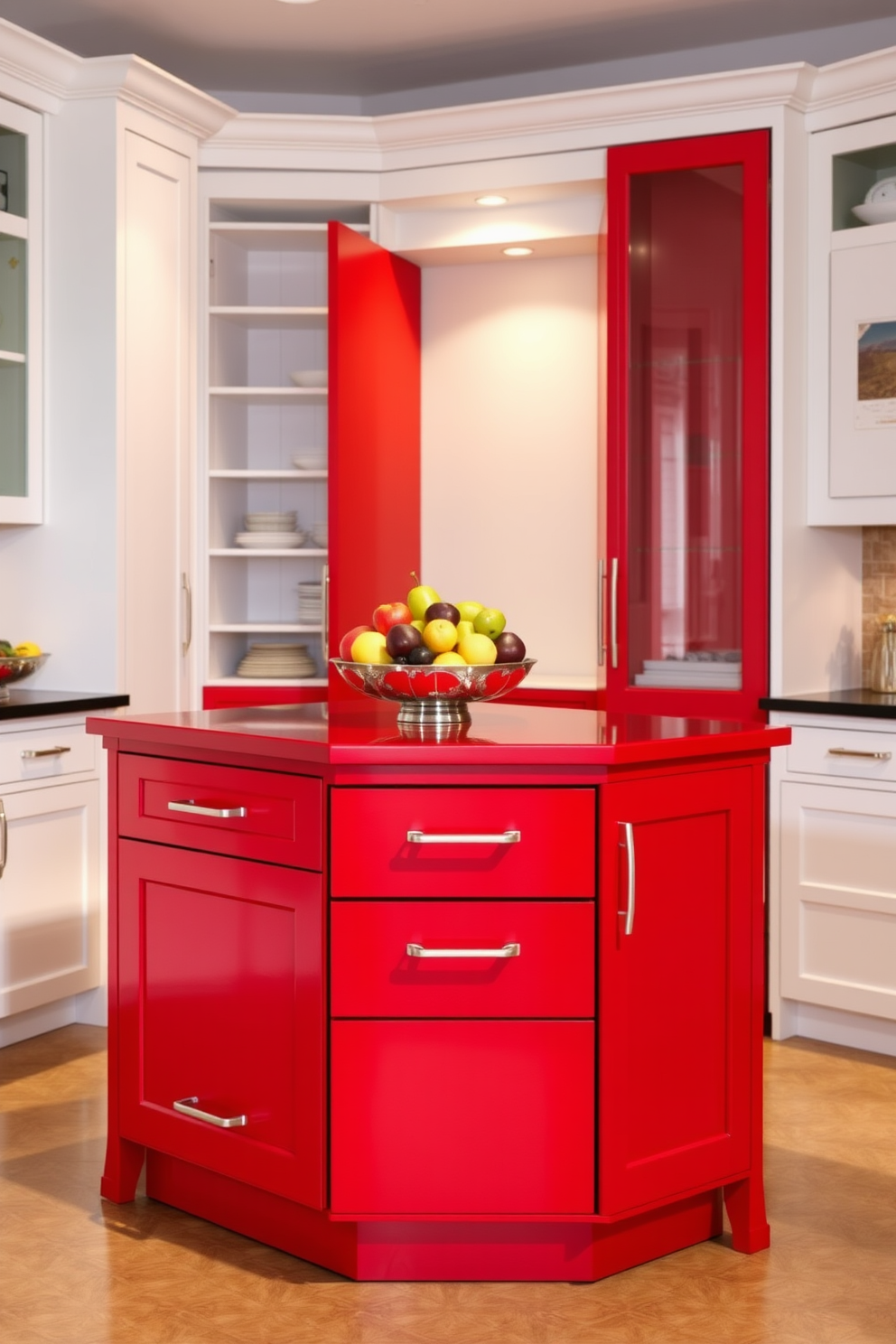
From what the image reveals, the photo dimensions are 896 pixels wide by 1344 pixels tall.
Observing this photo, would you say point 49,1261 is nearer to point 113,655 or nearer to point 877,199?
point 113,655

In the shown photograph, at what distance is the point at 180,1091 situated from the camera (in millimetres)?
2543

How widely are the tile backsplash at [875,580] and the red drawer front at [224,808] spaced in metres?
2.34

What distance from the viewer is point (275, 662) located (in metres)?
4.52

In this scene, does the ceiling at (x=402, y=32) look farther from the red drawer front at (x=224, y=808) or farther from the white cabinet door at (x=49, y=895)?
the red drawer front at (x=224, y=808)

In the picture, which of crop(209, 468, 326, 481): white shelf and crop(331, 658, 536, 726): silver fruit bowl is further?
crop(209, 468, 326, 481): white shelf

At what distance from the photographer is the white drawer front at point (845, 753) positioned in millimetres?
3602

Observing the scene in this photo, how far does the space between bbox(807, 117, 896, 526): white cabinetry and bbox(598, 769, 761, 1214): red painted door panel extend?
1.67 metres

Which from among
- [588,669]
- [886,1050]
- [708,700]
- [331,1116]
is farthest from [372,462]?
[331,1116]

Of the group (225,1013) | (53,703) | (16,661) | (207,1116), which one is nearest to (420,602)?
(225,1013)

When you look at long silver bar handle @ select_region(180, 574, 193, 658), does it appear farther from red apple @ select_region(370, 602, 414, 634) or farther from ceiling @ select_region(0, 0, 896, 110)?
red apple @ select_region(370, 602, 414, 634)

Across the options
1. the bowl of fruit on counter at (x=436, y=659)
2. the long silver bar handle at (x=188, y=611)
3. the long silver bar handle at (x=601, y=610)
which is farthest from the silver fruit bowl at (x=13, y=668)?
the long silver bar handle at (x=601, y=610)

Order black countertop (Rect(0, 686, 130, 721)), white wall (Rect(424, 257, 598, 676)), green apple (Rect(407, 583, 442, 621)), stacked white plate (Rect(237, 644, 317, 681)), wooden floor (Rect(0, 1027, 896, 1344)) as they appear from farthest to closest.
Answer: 1. white wall (Rect(424, 257, 598, 676))
2. stacked white plate (Rect(237, 644, 317, 681))
3. black countertop (Rect(0, 686, 130, 721))
4. green apple (Rect(407, 583, 442, 621))
5. wooden floor (Rect(0, 1027, 896, 1344))

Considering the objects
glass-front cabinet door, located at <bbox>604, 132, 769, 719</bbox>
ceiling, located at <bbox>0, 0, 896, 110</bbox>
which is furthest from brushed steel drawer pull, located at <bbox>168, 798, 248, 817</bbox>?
ceiling, located at <bbox>0, 0, 896, 110</bbox>

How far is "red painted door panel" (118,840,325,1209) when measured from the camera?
234cm
